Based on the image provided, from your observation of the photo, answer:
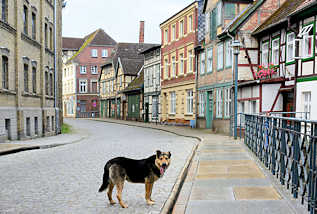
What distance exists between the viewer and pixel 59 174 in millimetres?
9664

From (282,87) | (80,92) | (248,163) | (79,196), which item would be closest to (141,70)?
(80,92)

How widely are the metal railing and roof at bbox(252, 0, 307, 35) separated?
10.6 m

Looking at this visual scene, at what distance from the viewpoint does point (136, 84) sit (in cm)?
4806

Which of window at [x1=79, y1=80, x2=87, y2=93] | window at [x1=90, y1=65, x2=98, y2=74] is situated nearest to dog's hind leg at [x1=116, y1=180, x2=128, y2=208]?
window at [x1=79, y1=80, x2=87, y2=93]

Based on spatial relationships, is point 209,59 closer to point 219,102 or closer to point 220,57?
point 220,57

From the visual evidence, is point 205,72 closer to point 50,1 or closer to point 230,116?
point 230,116

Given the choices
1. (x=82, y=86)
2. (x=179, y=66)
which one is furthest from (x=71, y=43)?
(x=179, y=66)

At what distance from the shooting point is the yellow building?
31.9 meters

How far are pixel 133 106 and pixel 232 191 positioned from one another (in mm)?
41407

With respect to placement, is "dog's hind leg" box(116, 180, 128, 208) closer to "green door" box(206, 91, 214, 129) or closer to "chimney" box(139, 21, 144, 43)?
"green door" box(206, 91, 214, 129)

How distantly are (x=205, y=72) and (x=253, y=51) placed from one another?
6.84m

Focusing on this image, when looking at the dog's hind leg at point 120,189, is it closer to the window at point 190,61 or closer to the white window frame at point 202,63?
the white window frame at point 202,63

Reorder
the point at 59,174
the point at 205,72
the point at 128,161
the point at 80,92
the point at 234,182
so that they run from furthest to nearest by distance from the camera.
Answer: the point at 80,92 → the point at 205,72 → the point at 59,174 → the point at 234,182 → the point at 128,161

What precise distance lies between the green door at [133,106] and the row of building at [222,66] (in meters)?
0.12
